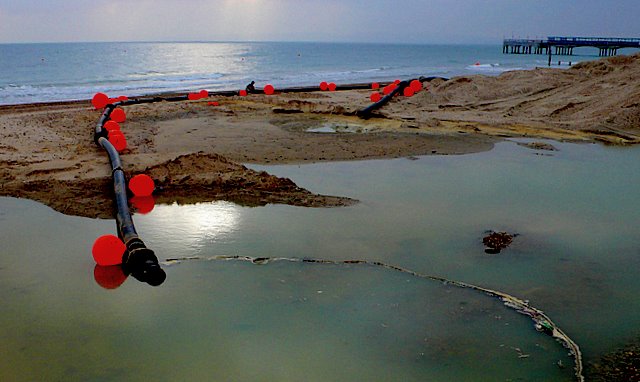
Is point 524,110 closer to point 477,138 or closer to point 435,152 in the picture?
point 477,138

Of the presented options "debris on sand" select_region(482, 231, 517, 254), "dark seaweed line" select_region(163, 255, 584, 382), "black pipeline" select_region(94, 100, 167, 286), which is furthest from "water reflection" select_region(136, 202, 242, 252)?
"debris on sand" select_region(482, 231, 517, 254)

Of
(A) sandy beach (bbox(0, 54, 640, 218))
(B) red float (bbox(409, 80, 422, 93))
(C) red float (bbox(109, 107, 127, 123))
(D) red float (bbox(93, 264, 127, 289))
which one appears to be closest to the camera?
(D) red float (bbox(93, 264, 127, 289))

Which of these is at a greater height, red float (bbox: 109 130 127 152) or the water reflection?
red float (bbox: 109 130 127 152)

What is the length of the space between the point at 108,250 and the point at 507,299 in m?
3.80

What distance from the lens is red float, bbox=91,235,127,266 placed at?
17.1 ft

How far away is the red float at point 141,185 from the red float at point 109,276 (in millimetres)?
2174

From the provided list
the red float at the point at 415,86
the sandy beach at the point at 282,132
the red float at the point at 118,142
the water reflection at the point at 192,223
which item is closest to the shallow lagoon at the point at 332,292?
the water reflection at the point at 192,223

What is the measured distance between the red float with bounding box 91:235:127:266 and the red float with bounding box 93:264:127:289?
6 centimetres

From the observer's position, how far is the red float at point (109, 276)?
16.4 feet

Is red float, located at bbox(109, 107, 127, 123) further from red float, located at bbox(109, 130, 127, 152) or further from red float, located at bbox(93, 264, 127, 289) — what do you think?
red float, located at bbox(93, 264, 127, 289)

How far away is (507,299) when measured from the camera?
4660 mm

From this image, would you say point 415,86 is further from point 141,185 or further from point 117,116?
point 141,185

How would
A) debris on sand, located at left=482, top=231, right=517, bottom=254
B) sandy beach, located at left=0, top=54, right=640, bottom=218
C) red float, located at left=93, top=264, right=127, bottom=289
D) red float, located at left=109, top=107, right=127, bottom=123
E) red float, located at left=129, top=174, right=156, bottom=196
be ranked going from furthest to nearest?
red float, located at left=109, top=107, right=127, bottom=123 → sandy beach, located at left=0, top=54, right=640, bottom=218 → red float, located at left=129, top=174, right=156, bottom=196 → debris on sand, located at left=482, top=231, right=517, bottom=254 → red float, located at left=93, top=264, right=127, bottom=289

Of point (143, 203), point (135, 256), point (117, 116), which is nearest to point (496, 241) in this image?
point (135, 256)
